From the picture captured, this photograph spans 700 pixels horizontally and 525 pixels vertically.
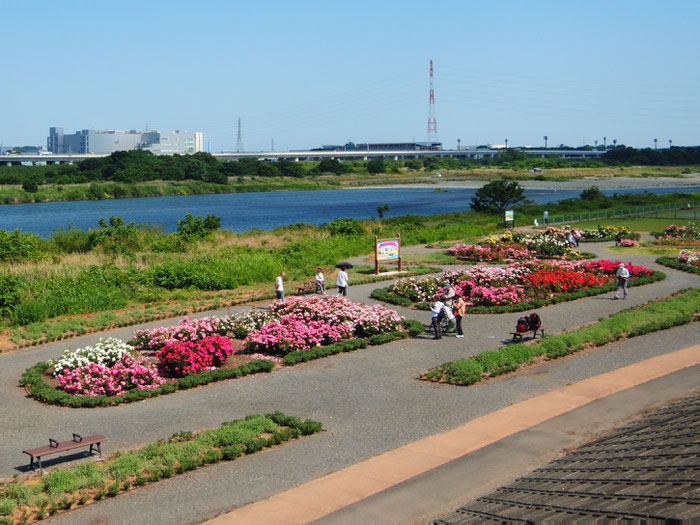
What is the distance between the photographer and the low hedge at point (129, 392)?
655 inches

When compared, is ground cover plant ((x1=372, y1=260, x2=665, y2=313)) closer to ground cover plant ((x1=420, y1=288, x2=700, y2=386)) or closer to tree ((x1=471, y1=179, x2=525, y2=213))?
ground cover plant ((x1=420, y1=288, x2=700, y2=386))

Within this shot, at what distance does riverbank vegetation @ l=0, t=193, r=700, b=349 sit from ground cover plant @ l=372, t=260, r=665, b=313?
516 centimetres

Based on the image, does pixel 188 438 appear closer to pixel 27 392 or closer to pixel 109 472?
pixel 109 472

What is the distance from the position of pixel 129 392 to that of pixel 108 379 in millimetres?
707

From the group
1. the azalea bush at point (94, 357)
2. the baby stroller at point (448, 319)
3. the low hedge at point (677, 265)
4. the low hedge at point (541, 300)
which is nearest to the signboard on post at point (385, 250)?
the low hedge at point (541, 300)

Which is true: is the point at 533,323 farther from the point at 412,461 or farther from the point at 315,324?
the point at 412,461

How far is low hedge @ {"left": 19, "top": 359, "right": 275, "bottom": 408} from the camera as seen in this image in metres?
16.6

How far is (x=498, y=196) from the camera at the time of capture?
66.4 m

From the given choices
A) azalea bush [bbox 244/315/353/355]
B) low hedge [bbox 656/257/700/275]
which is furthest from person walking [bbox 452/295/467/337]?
low hedge [bbox 656/257/700/275]

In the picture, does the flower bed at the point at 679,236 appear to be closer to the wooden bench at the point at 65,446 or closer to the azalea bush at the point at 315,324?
the azalea bush at the point at 315,324

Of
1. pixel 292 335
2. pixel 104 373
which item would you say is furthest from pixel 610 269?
pixel 104 373

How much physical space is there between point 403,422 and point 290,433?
7.78 ft

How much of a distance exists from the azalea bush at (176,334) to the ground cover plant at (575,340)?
624 centimetres

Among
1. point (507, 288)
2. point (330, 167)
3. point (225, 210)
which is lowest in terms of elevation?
point (507, 288)
